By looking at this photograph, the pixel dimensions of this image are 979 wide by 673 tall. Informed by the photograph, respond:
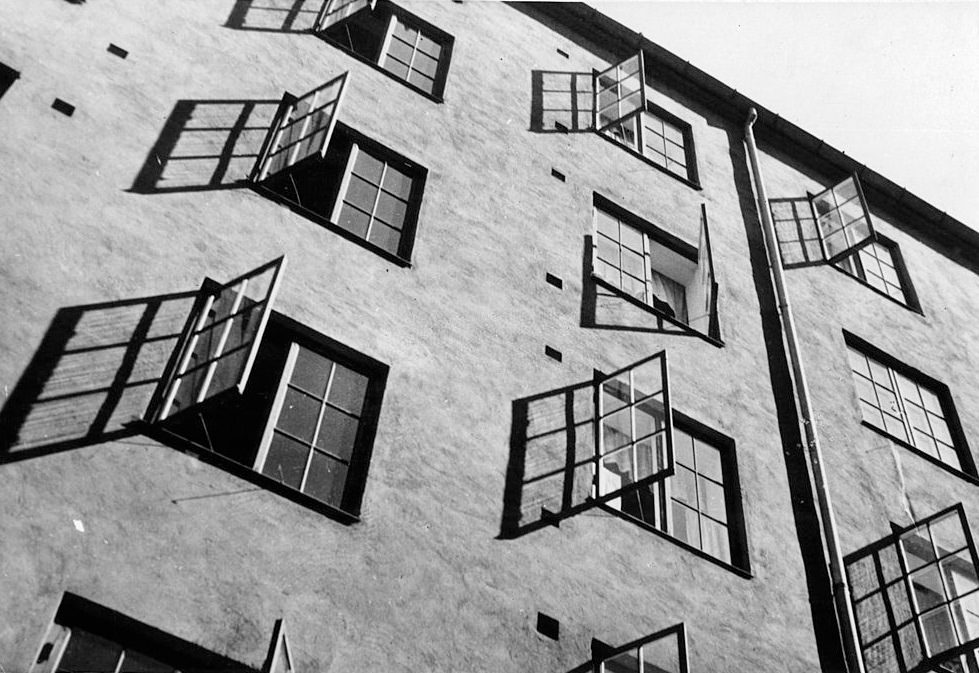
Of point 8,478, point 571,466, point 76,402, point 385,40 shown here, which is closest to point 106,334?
point 76,402

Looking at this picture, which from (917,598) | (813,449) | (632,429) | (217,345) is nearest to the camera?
(217,345)

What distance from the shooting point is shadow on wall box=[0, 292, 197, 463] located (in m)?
7.97

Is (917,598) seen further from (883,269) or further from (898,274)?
(898,274)

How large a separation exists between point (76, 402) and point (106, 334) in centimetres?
75

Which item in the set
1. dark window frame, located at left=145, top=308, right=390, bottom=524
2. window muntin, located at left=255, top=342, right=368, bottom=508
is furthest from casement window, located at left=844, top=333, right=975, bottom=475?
window muntin, located at left=255, top=342, right=368, bottom=508

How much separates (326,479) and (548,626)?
2371 mm

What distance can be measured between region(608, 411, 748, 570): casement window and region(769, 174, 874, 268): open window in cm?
505

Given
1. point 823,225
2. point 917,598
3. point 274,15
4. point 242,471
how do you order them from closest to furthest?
point 242,471
point 917,598
point 274,15
point 823,225

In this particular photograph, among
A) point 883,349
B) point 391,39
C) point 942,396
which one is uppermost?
point 391,39

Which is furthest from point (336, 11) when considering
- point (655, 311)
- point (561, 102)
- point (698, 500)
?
point (698, 500)

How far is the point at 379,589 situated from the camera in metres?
8.61

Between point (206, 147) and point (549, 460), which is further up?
point (206, 147)

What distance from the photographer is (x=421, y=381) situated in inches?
411

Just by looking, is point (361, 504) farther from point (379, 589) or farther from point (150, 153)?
point (150, 153)
